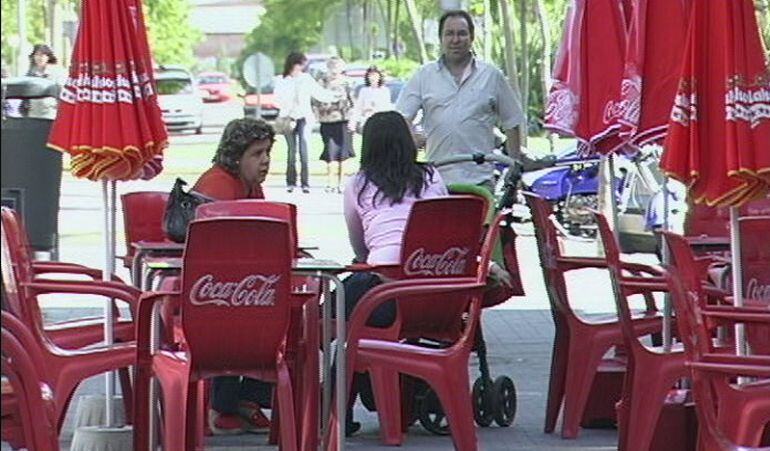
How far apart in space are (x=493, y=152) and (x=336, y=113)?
18359mm

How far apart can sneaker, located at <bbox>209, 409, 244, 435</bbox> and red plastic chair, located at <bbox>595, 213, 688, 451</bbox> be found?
83.0 inches

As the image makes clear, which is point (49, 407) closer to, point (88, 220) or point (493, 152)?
point (493, 152)

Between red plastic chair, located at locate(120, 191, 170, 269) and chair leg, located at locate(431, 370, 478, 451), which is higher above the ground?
red plastic chair, located at locate(120, 191, 170, 269)

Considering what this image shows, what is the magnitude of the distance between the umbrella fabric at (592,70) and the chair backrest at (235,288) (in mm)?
2549

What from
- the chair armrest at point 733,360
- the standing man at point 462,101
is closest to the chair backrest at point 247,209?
the chair armrest at point 733,360

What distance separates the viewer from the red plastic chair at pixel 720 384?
→ 20.1 feet

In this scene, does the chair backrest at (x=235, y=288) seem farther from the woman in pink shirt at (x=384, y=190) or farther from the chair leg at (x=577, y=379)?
the chair leg at (x=577, y=379)

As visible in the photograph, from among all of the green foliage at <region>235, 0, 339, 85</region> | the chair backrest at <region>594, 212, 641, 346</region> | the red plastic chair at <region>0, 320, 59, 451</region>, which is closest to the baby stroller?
the chair backrest at <region>594, 212, 641, 346</region>

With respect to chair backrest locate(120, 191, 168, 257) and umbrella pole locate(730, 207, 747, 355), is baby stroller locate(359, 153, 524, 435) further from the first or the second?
umbrella pole locate(730, 207, 747, 355)

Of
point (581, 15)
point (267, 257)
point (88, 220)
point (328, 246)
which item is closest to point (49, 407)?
point (267, 257)

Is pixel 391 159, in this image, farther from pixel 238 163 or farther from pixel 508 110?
pixel 508 110

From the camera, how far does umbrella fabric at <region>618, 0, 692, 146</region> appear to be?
8.02 meters

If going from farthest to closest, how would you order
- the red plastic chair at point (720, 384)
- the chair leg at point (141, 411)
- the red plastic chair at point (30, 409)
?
1. the chair leg at point (141, 411)
2. the red plastic chair at point (720, 384)
3. the red plastic chair at point (30, 409)

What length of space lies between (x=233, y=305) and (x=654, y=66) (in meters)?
2.39
